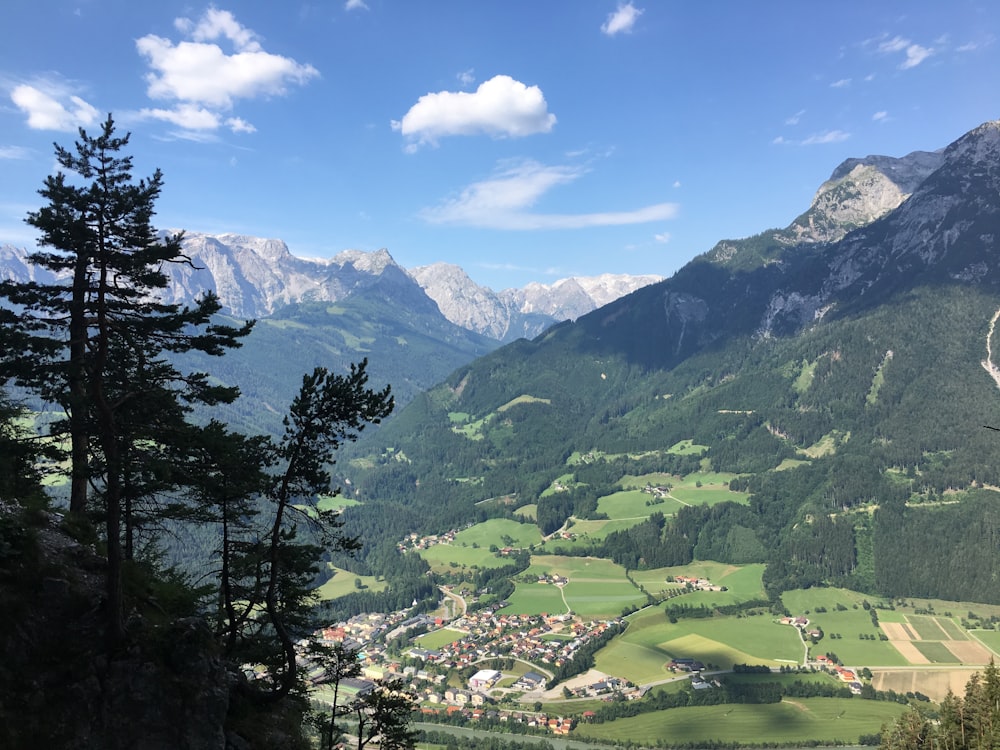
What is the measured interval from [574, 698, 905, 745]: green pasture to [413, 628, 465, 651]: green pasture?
43596 millimetres

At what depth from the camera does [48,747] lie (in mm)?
16016

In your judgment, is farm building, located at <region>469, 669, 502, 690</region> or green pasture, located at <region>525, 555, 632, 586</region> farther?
green pasture, located at <region>525, 555, 632, 586</region>

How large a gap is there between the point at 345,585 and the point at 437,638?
5899cm

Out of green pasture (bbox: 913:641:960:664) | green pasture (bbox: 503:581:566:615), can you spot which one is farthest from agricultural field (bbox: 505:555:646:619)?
green pasture (bbox: 913:641:960:664)

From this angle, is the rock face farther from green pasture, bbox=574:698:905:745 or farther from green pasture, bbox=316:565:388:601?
green pasture, bbox=316:565:388:601

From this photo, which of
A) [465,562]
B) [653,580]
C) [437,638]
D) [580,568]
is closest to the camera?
[437,638]

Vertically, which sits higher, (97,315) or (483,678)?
(97,315)

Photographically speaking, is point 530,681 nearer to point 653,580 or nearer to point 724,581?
point 653,580

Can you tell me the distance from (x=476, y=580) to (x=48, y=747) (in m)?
167

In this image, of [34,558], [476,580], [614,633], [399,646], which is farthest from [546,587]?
[34,558]

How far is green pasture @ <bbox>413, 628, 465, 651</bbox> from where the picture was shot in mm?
129625

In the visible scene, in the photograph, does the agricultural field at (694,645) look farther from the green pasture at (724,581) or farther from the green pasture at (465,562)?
the green pasture at (465,562)

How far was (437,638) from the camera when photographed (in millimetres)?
133750

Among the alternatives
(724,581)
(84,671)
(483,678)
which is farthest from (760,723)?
(84,671)
